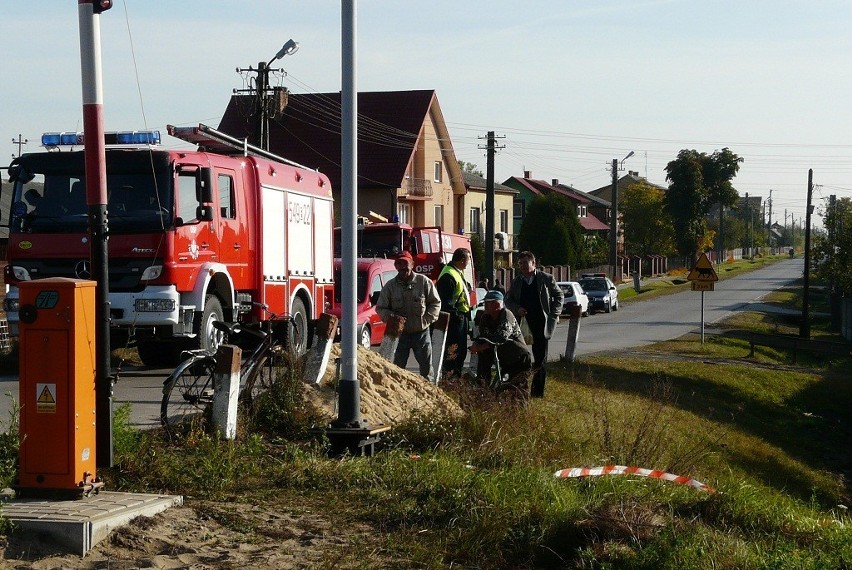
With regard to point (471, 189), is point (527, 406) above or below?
below

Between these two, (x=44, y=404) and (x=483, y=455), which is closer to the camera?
(x=44, y=404)

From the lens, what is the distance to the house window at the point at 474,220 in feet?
243

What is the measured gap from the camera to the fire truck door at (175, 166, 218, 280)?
1447cm

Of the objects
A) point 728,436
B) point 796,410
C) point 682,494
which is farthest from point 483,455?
point 796,410

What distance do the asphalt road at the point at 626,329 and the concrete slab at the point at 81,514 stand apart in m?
2.58

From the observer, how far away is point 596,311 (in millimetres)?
52219

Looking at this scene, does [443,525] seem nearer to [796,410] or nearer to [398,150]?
[796,410]

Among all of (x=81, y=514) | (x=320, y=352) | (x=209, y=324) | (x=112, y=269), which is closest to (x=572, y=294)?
(x=209, y=324)

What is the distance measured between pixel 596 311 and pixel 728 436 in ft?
111

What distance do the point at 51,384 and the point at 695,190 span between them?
87978mm

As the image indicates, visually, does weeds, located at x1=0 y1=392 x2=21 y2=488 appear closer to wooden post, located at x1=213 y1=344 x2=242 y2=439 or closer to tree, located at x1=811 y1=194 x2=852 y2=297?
wooden post, located at x1=213 y1=344 x2=242 y2=439

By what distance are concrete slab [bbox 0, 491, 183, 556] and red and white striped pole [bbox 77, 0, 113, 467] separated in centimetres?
60

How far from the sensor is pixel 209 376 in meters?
9.79

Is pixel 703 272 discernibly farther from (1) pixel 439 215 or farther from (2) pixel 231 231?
(1) pixel 439 215
